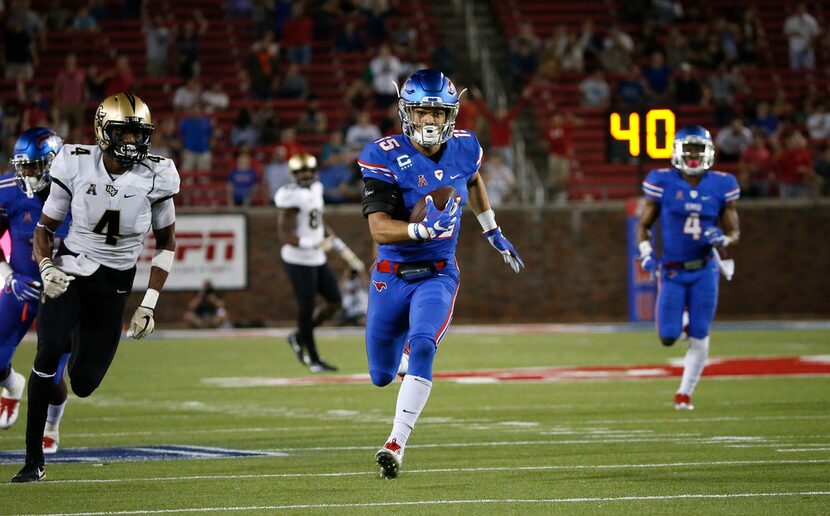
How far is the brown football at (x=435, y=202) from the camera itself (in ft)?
23.5

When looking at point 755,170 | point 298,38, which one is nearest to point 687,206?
point 755,170

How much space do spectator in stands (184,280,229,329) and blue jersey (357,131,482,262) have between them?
13919 millimetres

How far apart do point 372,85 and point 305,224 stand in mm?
9076

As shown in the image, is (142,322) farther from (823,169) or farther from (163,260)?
(823,169)

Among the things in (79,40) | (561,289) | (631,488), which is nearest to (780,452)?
(631,488)

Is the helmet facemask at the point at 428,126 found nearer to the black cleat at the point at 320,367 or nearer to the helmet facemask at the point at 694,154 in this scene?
the helmet facemask at the point at 694,154

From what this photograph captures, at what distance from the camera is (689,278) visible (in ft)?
35.1

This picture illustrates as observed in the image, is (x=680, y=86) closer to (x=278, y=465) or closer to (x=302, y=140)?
(x=302, y=140)

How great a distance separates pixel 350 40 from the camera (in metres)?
24.1

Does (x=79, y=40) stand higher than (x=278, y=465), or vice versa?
(x=79, y=40)

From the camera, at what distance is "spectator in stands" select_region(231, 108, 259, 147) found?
72.9 feet

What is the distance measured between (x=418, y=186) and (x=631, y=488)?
5.97ft

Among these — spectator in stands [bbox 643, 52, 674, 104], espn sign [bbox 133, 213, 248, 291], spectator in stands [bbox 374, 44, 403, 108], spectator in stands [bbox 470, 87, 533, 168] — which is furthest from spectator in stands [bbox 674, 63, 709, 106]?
espn sign [bbox 133, 213, 248, 291]

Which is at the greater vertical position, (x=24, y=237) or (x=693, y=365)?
(x=24, y=237)
